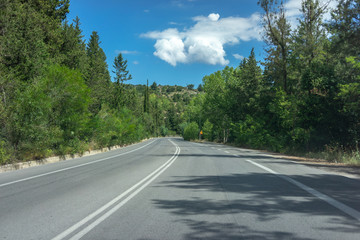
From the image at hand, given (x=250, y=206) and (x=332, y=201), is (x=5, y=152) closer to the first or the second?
(x=250, y=206)

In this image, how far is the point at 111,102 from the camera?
41.5m

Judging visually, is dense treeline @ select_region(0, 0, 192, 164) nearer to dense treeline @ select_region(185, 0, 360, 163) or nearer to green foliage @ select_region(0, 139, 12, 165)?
green foliage @ select_region(0, 139, 12, 165)

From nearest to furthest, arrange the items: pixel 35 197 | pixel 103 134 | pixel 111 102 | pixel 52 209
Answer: pixel 52 209
pixel 35 197
pixel 103 134
pixel 111 102

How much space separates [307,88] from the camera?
873 inches

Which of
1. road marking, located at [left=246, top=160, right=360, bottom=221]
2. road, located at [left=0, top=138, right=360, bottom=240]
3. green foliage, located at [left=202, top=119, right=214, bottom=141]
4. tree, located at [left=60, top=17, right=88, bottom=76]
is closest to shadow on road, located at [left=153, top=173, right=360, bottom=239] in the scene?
road, located at [left=0, top=138, right=360, bottom=240]

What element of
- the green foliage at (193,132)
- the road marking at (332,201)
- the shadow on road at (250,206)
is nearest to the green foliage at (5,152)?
the shadow on road at (250,206)

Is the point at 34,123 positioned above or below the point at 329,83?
below

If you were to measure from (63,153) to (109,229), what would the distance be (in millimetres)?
16115

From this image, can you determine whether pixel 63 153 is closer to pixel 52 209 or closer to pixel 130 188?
pixel 130 188

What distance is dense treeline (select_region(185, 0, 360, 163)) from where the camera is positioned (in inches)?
751

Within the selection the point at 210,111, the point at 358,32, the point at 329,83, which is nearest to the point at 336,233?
the point at 358,32

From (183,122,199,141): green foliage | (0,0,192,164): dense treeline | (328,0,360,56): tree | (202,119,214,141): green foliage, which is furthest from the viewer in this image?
(183,122,199,141): green foliage

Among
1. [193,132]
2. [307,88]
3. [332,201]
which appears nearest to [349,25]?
[307,88]

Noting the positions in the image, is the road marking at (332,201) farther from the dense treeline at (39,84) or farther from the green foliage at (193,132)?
the green foliage at (193,132)
